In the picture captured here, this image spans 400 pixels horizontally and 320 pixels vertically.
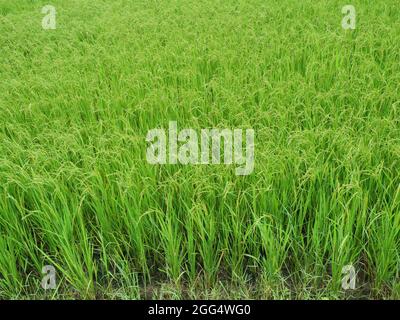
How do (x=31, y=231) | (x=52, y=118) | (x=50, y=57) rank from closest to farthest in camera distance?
(x=31, y=231), (x=52, y=118), (x=50, y=57)

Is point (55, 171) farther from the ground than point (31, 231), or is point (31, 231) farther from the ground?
point (55, 171)

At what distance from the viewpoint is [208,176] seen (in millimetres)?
2227

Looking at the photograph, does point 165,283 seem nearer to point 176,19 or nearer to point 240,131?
point 240,131

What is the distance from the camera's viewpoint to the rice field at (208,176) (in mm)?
1963

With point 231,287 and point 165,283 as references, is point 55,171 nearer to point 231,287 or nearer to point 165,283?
point 165,283

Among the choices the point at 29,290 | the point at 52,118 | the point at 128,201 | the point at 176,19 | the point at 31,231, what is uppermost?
the point at 176,19

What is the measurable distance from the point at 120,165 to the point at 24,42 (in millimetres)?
3365

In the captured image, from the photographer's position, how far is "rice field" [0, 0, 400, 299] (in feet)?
6.44

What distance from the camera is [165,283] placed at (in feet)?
6.57

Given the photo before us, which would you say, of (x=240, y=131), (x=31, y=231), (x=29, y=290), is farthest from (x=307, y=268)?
(x=31, y=231)

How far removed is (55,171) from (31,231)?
37 centimetres
